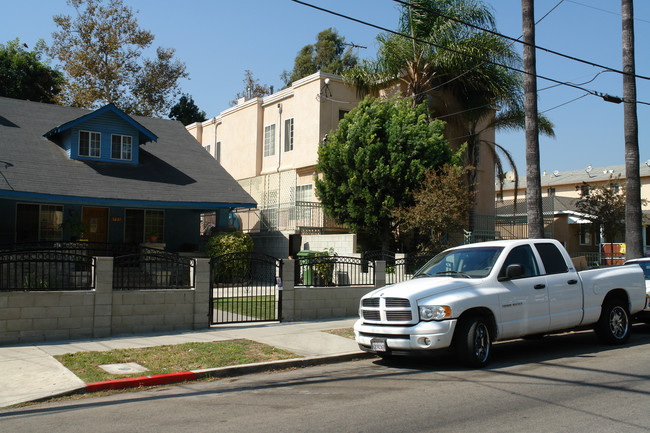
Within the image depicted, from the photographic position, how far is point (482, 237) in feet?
78.3

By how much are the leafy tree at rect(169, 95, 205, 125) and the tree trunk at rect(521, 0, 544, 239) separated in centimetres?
3584

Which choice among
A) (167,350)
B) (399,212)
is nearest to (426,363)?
(167,350)

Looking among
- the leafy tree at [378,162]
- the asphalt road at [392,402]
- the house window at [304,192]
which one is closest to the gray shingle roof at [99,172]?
the leafy tree at [378,162]

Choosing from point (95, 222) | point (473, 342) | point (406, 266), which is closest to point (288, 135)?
point (95, 222)

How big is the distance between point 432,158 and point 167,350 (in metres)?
13.3

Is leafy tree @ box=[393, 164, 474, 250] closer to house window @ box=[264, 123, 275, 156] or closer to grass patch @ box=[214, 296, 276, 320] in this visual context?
grass patch @ box=[214, 296, 276, 320]

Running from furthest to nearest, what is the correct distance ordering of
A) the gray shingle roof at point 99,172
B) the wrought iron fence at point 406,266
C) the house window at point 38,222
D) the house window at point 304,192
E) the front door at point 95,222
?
1. the house window at point 304,192
2. the front door at point 95,222
3. the house window at point 38,222
4. the gray shingle roof at point 99,172
5. the wrought iron fence at point 406,266

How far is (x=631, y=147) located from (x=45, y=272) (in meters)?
15.4

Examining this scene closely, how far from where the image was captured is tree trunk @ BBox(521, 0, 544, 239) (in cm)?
1490

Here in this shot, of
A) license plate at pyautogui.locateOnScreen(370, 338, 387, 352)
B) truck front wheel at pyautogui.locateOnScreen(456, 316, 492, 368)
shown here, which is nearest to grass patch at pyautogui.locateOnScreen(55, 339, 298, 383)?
license plate at pyautogui.locateOnScreen(370, 338, 387, 352)

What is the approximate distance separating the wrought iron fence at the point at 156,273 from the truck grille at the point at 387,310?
4.48 meters

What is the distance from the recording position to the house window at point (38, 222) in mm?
19844

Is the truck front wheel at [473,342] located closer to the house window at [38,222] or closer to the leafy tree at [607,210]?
the house window at [38,222]

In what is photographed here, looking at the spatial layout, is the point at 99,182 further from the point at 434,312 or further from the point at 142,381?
the point at 434,312
